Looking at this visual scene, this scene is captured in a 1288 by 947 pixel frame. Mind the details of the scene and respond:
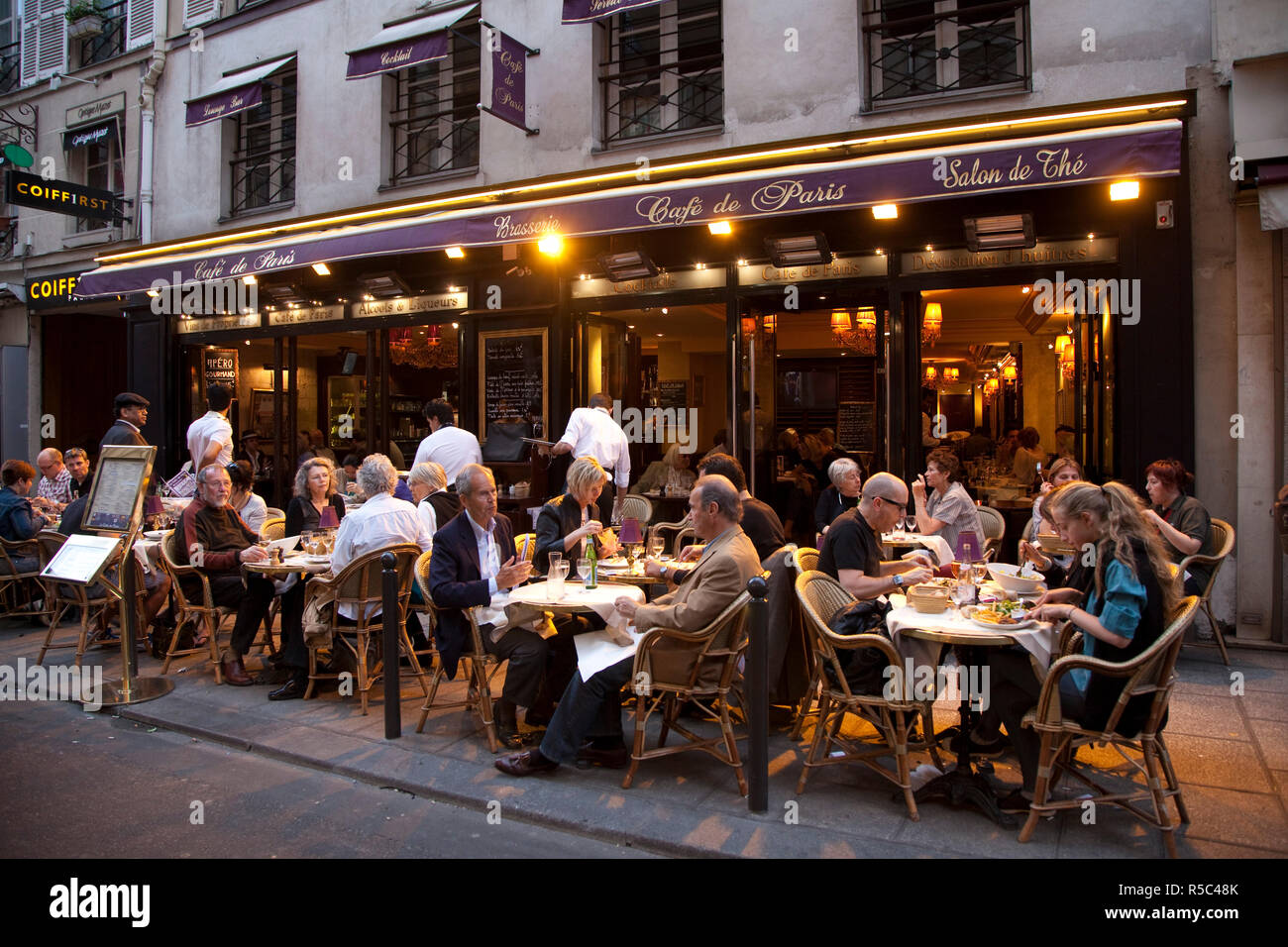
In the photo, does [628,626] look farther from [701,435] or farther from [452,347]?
[701,435]

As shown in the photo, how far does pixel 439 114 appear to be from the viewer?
10.2m

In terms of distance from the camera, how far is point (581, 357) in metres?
9.68

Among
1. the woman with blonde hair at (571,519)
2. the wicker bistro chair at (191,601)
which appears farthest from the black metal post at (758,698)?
the wicker bistro chair at (191,601)

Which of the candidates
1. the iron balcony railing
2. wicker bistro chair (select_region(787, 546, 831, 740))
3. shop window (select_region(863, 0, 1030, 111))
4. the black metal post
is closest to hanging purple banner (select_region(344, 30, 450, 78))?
shop window (select_region(863, 0, 1030, 111))

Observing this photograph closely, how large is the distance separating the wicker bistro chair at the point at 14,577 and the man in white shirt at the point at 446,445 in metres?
3.81

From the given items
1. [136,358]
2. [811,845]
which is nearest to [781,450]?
[811,845]

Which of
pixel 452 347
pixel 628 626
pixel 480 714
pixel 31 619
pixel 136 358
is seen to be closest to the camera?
pixel 628 626

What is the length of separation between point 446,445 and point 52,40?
12819mm

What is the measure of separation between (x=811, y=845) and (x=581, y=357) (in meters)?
6.80

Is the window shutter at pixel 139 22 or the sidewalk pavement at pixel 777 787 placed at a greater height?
the window shutter at pixel 139 22

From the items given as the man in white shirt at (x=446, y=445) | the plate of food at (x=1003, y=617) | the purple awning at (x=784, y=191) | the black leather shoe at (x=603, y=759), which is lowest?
the black leather shoe at (x=603, y=759)

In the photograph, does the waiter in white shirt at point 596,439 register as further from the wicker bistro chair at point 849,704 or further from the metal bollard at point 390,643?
the wicker bistro chair at point 849,704

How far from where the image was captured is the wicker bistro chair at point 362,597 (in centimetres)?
557

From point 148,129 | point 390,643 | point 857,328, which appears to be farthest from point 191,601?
point 148,129
